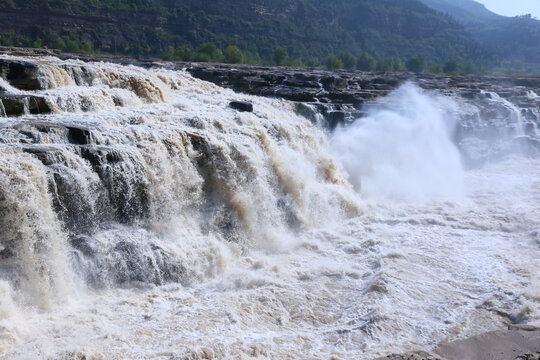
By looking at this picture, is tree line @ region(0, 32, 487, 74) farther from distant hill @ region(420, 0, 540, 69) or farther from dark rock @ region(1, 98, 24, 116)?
distant hill @ region(420, 0, 540, 69)

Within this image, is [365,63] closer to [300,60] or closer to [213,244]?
[300,60]

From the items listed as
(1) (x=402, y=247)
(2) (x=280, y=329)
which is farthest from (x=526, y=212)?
(2) (x=280, y=329)

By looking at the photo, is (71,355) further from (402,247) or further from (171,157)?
(402,247)

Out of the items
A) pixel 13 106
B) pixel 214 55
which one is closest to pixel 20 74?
pixel 13 106

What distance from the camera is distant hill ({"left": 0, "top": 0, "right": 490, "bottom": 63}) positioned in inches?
2008

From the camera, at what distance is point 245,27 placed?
240 feet

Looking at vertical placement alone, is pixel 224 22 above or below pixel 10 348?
above

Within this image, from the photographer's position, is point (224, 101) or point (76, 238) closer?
point (76, 238)

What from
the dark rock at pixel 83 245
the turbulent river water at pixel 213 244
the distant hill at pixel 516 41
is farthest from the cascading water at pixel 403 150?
the distant hill at pixel 516 41

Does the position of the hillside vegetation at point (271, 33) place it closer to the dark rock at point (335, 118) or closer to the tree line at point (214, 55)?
the tree line at point (214, 55)

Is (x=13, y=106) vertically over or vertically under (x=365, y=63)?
under

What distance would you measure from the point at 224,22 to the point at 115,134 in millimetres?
66216

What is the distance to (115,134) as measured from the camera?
9.22 m

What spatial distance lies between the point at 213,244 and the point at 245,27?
2691 inches
